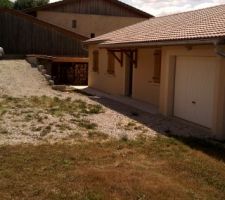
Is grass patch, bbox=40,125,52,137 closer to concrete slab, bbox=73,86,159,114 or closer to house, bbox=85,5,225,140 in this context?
house, bbox=85,5,225,140

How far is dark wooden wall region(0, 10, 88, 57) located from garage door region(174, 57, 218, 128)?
16.3 meters

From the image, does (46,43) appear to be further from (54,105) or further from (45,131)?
(45,131)

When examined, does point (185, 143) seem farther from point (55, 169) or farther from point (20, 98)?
point (20, 98)

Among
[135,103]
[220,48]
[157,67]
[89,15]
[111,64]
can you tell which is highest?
[89,15]

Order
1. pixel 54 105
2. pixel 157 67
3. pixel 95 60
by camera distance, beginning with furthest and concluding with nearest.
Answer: pixel 95 60 → pixel 157 67 → pixel 54 105

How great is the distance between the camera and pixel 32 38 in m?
28.5

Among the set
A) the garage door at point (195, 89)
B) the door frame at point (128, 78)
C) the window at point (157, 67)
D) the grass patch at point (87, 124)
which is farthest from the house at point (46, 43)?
the grass patch at point (87, 124)

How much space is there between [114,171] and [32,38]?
2213 centimetres

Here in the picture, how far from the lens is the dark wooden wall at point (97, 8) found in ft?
118

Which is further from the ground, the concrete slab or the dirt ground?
the dirt ground

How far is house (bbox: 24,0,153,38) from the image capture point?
116 feet

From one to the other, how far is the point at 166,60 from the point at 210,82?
100 inches

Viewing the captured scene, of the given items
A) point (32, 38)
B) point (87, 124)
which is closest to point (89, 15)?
point (32, 38)

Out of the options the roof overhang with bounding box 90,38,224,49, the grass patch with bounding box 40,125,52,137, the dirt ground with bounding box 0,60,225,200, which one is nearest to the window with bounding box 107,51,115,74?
the roof overhang with bounding box 90,38,224,49
